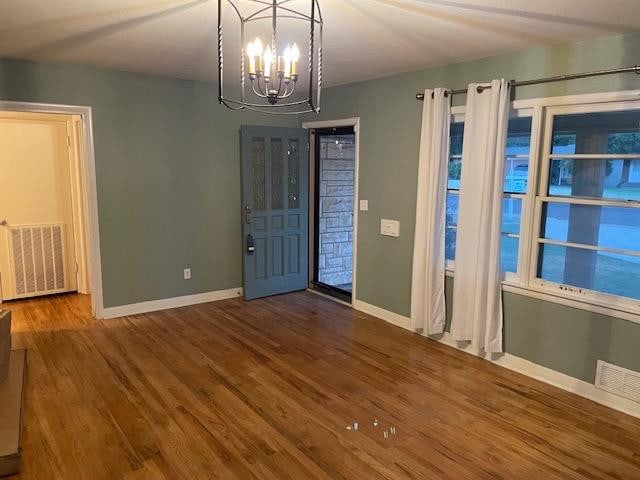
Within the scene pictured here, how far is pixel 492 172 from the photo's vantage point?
348 centimetres

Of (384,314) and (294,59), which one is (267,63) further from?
(384,314)

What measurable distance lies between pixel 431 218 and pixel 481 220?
50 centimetres

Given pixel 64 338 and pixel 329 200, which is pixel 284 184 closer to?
pixel 329 200

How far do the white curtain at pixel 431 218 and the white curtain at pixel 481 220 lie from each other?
0.23 m

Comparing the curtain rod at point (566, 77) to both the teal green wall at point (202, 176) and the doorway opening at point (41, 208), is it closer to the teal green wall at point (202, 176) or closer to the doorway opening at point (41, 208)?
the teal green wall at point (202, 176)

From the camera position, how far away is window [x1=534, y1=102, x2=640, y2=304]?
9.91 ft

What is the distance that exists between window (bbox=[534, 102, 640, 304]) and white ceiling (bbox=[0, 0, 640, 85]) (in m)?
0.56

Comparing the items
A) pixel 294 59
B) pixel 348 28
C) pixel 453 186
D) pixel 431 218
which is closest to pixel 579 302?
pixel 431 218

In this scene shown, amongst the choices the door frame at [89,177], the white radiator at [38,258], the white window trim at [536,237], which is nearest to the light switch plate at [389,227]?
the white window trim at [536,237]

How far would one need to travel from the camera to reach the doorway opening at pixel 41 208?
4.98 m

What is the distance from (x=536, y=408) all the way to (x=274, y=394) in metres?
1.74

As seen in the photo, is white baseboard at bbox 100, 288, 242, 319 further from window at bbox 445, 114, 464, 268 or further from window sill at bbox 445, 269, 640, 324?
window sill at bbox 445, 269, 640, 324

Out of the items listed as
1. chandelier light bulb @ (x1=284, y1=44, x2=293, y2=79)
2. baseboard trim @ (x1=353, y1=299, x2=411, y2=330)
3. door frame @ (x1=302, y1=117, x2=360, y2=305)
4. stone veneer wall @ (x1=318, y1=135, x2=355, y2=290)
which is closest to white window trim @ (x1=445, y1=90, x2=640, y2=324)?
baseboard trim @ (x1=353, y1=299, x2=411, y2=330)

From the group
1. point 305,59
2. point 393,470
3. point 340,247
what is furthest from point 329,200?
point 393,470
